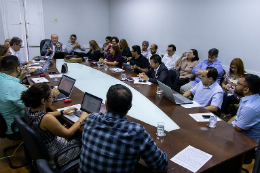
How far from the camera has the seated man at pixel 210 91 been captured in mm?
2754

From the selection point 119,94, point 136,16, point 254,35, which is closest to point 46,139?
point 119,94

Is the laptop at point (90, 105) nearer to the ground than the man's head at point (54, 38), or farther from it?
nearer to the ground

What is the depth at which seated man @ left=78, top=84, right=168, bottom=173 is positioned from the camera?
1.19 metres

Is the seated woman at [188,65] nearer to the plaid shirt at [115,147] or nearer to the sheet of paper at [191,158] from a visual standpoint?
the sheet of paper at [191,158]

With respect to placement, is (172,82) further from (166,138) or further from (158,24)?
(158,24)

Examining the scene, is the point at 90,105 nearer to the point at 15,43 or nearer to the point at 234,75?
the point at 234,75

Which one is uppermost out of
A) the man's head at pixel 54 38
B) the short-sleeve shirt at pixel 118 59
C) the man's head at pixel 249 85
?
the man's head at pixel 54 38

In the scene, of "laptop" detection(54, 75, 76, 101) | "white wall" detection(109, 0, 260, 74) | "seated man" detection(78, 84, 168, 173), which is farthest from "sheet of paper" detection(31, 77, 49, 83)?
"white wall" detection(109, 0, 260, 74)

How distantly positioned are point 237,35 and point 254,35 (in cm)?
36

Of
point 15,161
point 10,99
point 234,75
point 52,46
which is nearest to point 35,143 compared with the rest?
point 10,99

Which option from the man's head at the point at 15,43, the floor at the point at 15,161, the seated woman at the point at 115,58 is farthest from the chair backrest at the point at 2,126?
the seated woman at the point at 115,58

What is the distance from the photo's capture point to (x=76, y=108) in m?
2.24

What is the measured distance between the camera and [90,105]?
2.19 m

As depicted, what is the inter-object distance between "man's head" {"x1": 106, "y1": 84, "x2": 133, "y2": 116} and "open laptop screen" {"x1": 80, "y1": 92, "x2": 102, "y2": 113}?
0.79m
